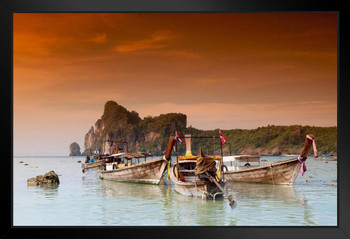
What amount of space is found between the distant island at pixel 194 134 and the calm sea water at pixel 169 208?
18630mm

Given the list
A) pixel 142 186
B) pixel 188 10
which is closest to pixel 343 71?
pixel 188 10

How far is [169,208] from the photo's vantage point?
1103 centimetres

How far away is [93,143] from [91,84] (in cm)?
1569

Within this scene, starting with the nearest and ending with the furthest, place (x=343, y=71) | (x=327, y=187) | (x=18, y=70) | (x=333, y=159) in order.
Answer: (x=343, y=71), (x=327, y=187), (x=18, y=70), (x=333, y=159)

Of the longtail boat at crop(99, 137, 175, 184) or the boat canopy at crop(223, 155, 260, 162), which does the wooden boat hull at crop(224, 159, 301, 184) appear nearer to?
the boat canopy at crop(223, 155, 260, 162)

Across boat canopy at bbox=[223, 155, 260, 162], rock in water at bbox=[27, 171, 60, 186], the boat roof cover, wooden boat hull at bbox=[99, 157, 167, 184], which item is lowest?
rock in water at bbox=[27, 171, 60, 186]

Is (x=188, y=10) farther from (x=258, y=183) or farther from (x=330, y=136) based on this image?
(x=330, y=136)

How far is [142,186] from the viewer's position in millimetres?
16391

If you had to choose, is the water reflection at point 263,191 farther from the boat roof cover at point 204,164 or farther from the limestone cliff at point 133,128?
the limestone cliff at point 133,128

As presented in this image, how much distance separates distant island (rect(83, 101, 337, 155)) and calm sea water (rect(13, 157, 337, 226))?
18630 mm

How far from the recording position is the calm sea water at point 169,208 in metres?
9.57

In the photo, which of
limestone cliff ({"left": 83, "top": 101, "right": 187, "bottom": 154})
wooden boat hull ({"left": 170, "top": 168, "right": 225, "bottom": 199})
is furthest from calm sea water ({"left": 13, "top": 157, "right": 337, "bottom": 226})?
limestone cliff ({"left": 83, "top": 101, "right": 187, "bottom": 154})

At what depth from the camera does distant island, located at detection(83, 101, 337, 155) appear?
39.0 meters

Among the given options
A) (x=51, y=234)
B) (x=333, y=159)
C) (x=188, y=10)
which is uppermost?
(x=188, y=10)
